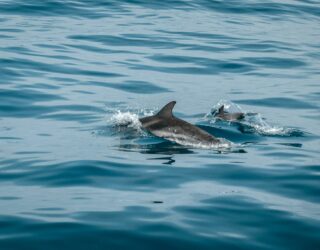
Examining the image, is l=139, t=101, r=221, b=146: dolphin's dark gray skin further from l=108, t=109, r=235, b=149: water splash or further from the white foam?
the white foam

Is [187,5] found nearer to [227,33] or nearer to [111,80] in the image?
[227,33]

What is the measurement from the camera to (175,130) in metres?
13.7

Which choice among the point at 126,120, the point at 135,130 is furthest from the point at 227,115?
the point at 135,130

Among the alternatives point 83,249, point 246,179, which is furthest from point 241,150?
point 83,249

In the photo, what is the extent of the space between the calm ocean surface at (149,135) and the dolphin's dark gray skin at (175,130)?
0.75 ft

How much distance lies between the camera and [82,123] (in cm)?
1477

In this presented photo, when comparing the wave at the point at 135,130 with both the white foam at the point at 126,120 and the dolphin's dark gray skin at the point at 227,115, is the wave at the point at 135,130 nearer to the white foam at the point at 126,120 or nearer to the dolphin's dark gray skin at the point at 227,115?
the white foam at the point at 126,120

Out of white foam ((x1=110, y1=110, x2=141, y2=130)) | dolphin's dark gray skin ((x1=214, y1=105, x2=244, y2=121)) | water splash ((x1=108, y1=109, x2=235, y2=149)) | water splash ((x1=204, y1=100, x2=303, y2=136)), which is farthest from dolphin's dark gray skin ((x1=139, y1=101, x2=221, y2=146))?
dolphin's dark gray skin ((x1=214, y1=105, x2=244, y2=121))

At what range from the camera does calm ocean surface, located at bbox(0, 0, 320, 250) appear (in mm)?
8062

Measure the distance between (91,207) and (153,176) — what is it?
6.41 ft

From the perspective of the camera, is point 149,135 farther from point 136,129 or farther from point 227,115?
point 227,115

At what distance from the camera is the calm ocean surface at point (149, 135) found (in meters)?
8.06

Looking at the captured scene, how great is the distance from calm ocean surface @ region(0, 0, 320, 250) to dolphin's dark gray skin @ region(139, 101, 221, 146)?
0.23 metres

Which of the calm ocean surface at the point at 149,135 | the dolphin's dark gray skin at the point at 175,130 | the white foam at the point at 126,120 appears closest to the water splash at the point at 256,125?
the calm ocean surface at the point at 149,135
